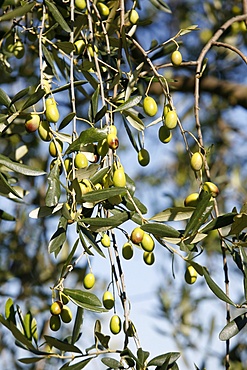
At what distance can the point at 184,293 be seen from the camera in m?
2.20

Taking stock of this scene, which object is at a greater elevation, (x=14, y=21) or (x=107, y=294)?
(x=14, y=21)

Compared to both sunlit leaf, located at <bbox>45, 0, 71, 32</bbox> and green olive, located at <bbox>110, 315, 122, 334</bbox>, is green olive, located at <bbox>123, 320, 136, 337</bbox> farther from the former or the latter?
sunlit leaf, located at <bbox>45, 0, 71, 32</bbox>

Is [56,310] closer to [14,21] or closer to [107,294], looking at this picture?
[107,294]

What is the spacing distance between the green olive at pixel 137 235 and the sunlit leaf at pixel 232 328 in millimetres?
141

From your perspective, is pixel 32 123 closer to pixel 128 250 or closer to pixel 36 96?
pixel 36 96

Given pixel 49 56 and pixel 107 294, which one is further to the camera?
pixel 49 56

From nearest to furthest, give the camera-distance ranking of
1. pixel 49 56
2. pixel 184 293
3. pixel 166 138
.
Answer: pixel 166 138 < pixel 49 56 < pixel 184 293

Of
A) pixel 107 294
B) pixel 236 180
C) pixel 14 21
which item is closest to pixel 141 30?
pixel 236 180

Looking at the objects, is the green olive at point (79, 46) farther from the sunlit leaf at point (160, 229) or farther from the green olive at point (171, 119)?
the sunlit leaf at point (160, 229)

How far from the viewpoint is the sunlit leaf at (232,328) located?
2.42 feet

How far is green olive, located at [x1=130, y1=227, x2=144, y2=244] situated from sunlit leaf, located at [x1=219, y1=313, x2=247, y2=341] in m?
0.14

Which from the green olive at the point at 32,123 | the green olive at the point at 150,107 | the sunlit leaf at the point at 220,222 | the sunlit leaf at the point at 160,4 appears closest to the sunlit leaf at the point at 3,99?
the green olive at the point at 32,123

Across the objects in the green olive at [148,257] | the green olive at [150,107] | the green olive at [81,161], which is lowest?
the green olive at [148,257]

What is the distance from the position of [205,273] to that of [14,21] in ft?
1.61
